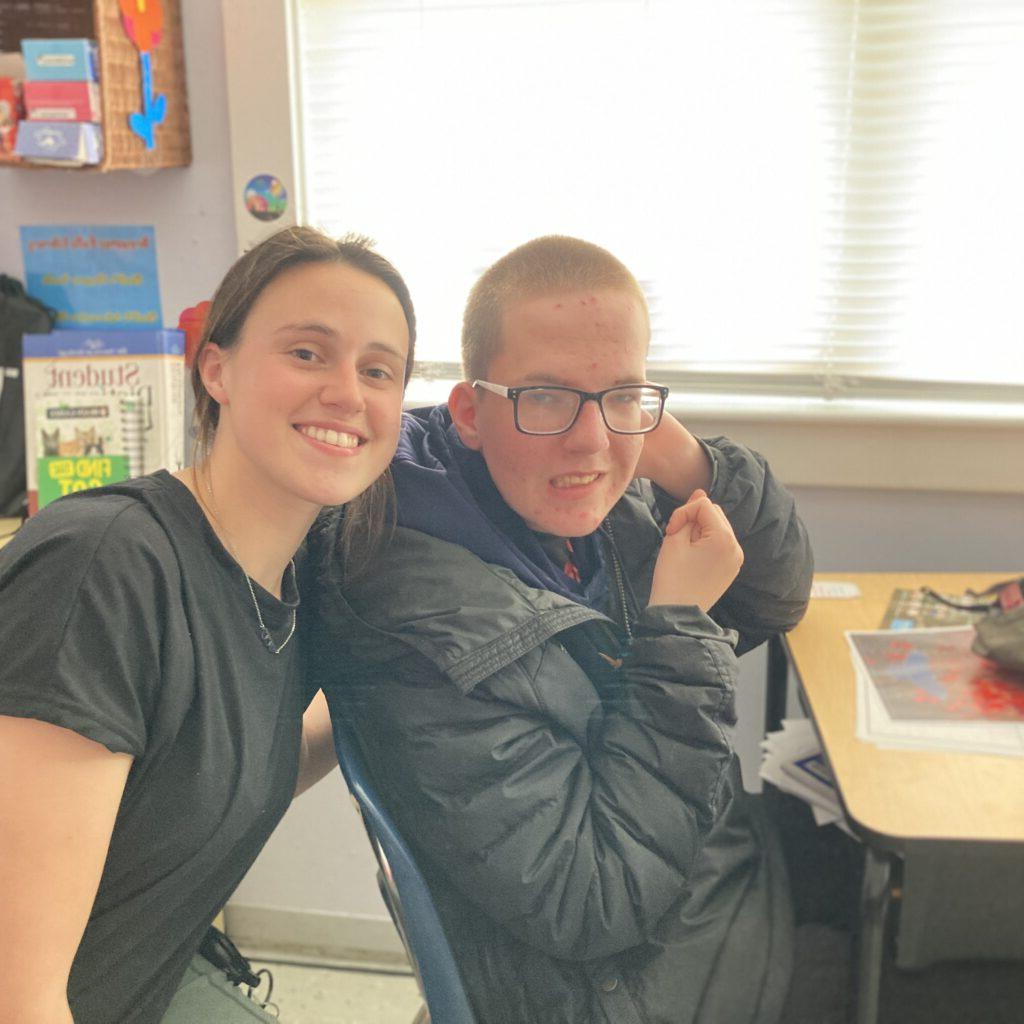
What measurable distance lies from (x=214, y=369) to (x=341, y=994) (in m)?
1.40

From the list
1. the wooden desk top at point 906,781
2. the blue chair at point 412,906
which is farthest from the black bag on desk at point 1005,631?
the blue chair at point 412,906

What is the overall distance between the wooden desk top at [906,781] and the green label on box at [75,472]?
1.01 metres

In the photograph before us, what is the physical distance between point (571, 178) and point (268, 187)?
512 mm

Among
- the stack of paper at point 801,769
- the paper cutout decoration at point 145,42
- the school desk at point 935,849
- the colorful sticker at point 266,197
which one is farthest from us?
the colorful sticker at point 266,197

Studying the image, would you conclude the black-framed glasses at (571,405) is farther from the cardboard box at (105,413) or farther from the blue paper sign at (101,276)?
the blue paper sign at (101,276)

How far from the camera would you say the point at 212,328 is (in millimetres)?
751

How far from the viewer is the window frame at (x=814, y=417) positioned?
147cm

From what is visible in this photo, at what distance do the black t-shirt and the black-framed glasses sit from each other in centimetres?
23

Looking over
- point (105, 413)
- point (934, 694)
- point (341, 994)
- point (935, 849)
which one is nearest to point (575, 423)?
point (935, 849)

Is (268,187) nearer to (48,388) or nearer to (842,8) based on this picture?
(48,388)

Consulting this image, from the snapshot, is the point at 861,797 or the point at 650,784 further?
the point at 861,797

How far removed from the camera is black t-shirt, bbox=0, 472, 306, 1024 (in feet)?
2.09

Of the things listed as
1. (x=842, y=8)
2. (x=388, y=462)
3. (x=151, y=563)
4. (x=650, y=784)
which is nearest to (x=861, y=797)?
(x=650, y=784)

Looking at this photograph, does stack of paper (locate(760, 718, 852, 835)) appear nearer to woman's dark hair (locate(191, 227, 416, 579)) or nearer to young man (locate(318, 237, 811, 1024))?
young man (locate(318, 237, 811, 1024))
